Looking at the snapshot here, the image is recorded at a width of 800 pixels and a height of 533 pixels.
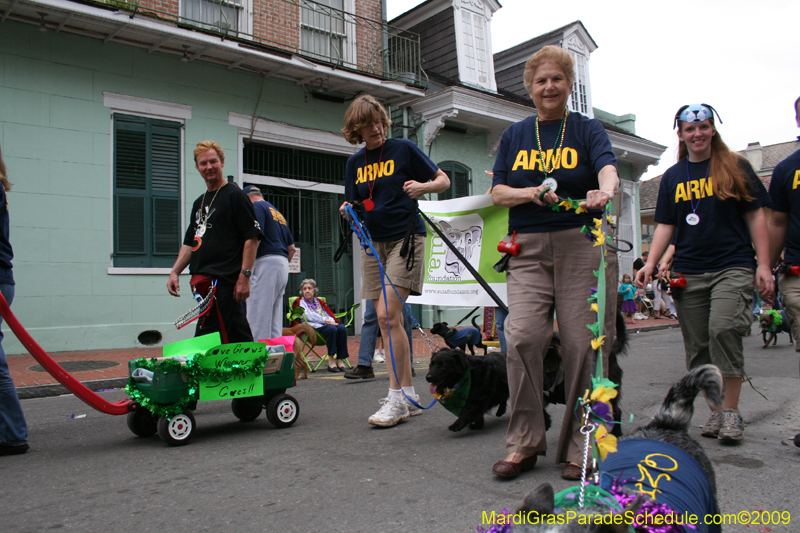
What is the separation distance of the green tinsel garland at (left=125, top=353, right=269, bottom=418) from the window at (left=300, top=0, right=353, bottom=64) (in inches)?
356

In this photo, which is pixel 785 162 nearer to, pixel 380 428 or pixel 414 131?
pixel 380 428

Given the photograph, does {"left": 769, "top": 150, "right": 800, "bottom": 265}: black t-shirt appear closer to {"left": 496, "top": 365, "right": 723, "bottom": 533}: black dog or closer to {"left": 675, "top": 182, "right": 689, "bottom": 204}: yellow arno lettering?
{"left": 675, "top": 182, "right": 689, "bottom": 204}: yellow arno lettering

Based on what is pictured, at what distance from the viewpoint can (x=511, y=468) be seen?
9.26ft

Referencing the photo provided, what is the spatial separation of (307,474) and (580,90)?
713 inches

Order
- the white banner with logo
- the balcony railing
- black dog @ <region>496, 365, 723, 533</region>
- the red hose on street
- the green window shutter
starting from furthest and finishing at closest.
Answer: the balcony railing, the green window shutter, the white banner with logo, the red hose on street, black dog @ <region>496, 365, 723, 533</region>

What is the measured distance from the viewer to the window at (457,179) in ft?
47.0

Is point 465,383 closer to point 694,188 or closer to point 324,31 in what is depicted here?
point 694,188

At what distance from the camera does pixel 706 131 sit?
3.67 meters

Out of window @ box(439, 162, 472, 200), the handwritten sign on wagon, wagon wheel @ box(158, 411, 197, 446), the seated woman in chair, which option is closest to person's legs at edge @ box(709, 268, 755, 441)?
the handwritten sign on wagon

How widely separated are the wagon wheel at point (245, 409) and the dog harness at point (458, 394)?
142 centimetres

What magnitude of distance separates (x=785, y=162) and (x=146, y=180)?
912cm

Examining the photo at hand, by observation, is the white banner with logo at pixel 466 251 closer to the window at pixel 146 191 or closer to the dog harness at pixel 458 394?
the dog harness at pixel 458 394

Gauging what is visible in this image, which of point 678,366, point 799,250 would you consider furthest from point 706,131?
point 678,366

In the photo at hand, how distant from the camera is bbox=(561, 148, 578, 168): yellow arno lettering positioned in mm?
2908
